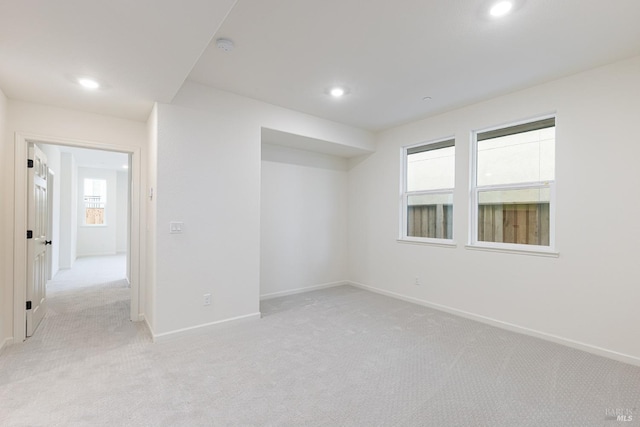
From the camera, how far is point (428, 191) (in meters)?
4.33

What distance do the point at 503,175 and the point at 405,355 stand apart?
2374mm

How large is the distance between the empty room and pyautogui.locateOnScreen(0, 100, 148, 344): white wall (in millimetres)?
21

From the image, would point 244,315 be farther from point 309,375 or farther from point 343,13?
point 343,13

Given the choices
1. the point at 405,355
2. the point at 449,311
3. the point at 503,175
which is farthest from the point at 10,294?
the point at 503,175

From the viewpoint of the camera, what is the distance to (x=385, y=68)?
9.26 ft

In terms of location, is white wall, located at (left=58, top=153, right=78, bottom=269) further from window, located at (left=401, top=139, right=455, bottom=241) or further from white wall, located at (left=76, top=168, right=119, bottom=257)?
window, located at (left=401, top=139, right=455, bottom=241)

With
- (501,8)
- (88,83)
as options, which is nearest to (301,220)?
(88,83)

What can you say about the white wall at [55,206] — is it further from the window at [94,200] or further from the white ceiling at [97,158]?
the window at [94,200]

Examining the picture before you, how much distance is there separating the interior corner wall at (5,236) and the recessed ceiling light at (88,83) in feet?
2.68

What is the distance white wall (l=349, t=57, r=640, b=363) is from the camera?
104 inches

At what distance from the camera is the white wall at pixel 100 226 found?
348 inches

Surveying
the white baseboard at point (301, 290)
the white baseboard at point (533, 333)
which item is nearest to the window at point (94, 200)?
the white baseboard at point (301, 290)

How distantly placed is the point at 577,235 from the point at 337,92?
2800mm

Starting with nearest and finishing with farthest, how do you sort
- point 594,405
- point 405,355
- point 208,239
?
point 594,405 < point 405,355 < point 208,239
